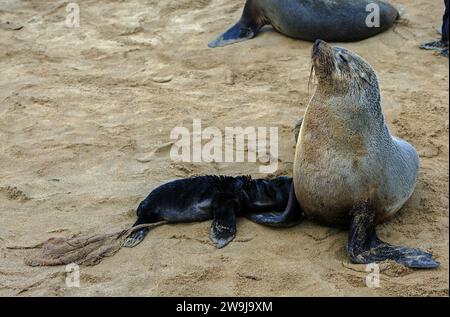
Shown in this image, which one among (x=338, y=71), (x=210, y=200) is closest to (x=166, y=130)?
(x=210, y=200)

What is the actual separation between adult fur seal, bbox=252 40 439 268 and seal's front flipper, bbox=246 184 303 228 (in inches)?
5.1

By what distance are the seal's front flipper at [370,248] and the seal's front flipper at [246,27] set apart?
3.79 m

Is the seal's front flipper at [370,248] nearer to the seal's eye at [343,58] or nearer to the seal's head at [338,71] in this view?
the seal's head at [338,71]

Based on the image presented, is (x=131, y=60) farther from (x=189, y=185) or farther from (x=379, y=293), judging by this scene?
(x=379, y=293)

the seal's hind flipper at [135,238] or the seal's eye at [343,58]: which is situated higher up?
the seal's eye at [343,58]

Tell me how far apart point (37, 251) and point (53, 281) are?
40 centimetres

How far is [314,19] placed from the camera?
7176mm

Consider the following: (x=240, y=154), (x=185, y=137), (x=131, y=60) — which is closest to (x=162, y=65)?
(x=131, y=60)

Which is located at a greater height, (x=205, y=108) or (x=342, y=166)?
(x=342, y=166)

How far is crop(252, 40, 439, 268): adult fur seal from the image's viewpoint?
3.75 m

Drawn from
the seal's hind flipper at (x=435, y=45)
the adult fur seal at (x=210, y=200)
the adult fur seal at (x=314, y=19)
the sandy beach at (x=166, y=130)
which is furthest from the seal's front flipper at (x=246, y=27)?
the adult fur seal at (x=210, y=200)

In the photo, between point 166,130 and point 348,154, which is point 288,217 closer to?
point 348,154

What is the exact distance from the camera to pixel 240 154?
4988mm

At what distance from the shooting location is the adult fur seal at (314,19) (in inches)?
279
